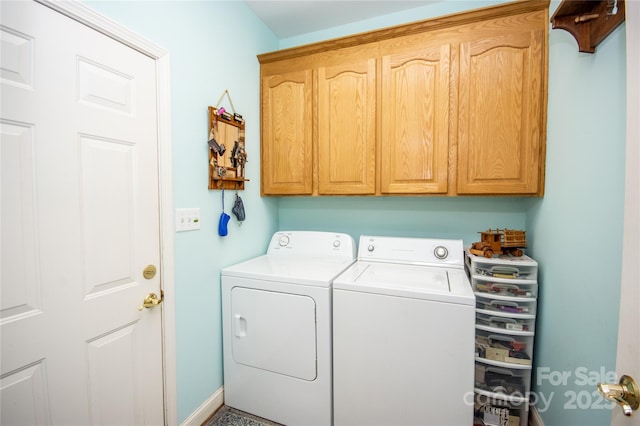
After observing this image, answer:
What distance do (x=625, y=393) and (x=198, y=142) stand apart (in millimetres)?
1859

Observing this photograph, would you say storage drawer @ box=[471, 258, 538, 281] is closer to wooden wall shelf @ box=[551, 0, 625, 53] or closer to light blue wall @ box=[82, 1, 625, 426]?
light blue wall @ box=[82, 1, 625, 426]

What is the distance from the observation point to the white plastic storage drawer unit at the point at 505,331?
1.47 m

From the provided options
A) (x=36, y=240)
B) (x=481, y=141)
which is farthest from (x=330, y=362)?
(x=481, y=141)

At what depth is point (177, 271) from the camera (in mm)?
1464

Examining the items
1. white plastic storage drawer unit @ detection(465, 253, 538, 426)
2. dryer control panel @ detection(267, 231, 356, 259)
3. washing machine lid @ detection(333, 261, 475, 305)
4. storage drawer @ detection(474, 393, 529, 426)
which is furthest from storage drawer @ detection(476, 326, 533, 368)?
dryer control panel @ detection(267, 231, 356, 259)

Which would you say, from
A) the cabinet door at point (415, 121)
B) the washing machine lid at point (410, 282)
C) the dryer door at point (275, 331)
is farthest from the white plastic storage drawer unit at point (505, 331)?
the dryer door at point (275, 331)

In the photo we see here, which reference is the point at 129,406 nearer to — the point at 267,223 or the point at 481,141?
the point at 267,223

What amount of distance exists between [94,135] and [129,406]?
1.24 meters

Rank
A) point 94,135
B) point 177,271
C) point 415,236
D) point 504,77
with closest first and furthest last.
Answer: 1. point 94,135
2. point 177,271
3. point 504,77
4. point 415,236

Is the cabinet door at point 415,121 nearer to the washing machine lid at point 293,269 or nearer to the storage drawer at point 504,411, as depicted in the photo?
the washing machine lid at point 293,269

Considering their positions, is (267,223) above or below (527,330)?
above

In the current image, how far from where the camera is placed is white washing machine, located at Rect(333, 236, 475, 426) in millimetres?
1290

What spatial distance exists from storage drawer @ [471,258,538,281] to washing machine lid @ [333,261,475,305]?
11 centimetres

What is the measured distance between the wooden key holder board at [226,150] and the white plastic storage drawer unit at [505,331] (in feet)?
5.29
